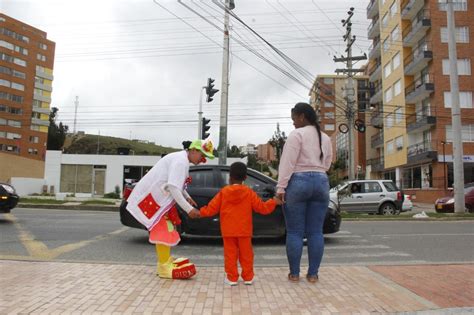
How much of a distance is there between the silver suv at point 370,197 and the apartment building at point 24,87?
74.6 meters

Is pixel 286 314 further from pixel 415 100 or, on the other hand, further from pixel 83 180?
pixel 415 100

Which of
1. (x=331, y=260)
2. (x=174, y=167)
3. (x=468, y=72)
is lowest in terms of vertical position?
(x=331, y=260)

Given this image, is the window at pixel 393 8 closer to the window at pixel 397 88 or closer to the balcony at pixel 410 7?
the balcony at pixel 410 7

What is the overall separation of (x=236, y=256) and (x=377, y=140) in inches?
2010

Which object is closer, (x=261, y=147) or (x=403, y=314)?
(x=403, y=314)

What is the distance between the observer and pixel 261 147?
522 feet

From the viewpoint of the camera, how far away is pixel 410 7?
39.8 m

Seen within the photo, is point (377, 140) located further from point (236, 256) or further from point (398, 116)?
point (236, 256)

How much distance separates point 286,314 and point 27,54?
9474 cm

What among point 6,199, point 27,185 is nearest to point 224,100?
point 6,199

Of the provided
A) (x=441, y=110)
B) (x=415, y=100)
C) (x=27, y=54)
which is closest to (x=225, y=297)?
(x=441, y=110)

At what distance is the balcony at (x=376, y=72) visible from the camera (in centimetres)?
5178

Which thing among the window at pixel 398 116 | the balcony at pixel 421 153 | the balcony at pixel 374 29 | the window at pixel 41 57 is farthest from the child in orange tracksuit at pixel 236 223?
the window at pixel 41 57

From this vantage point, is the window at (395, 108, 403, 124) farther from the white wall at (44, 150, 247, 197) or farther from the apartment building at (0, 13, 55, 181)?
the apartment building at (0, 13, 55, 181)
